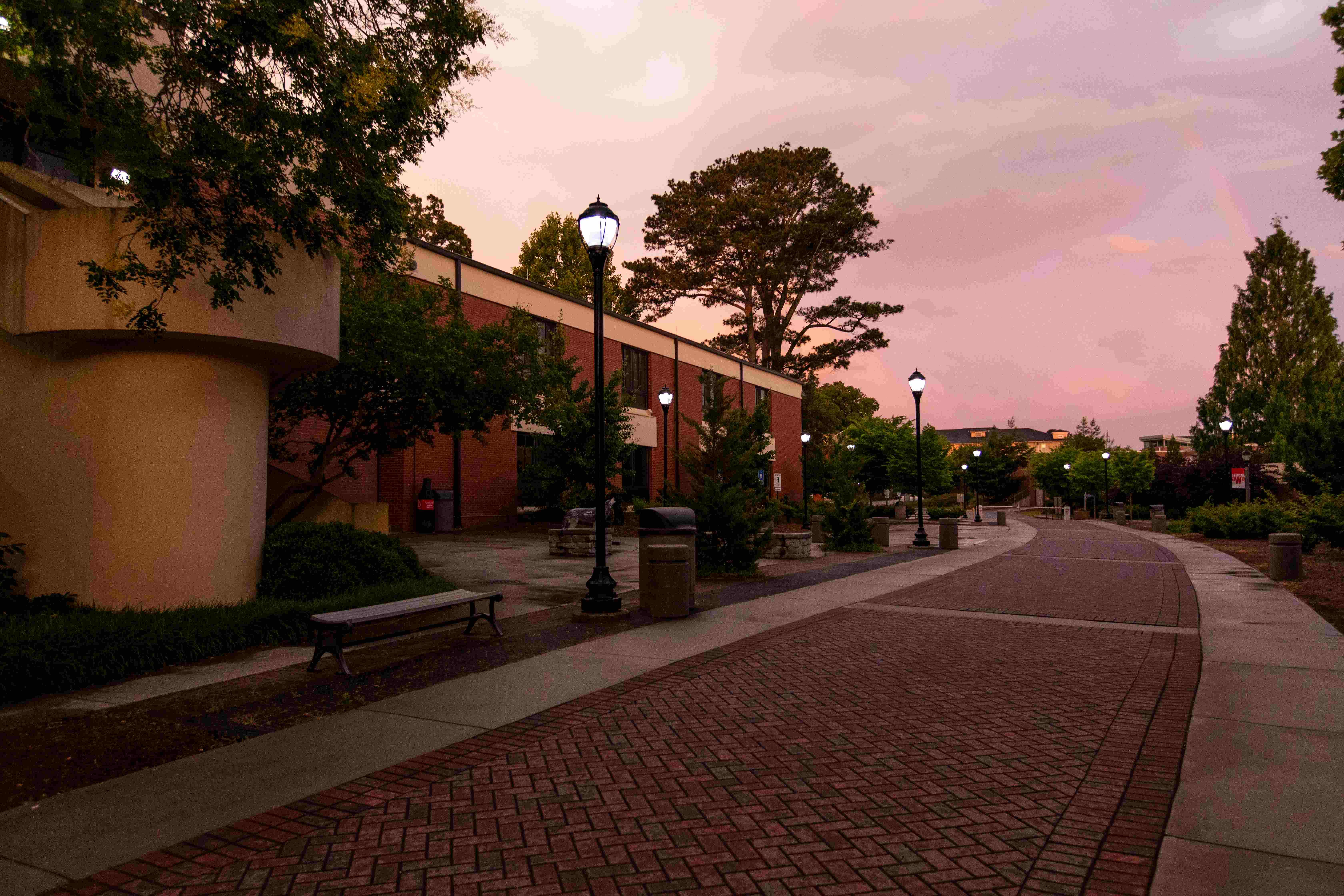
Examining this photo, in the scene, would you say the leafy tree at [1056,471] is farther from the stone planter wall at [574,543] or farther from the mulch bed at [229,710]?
the mulch bed at [229,710]

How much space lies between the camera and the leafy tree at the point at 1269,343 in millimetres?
56094

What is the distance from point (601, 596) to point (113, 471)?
550cm

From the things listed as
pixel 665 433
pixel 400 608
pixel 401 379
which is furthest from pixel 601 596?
pixel 665 433

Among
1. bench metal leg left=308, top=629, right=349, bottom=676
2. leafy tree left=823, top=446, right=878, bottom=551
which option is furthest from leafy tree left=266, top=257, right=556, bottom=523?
leafy tree left=823, top=446, right=878, bottom=551

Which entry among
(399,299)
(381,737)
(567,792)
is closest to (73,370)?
(399,299)

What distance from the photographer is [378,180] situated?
8.40m

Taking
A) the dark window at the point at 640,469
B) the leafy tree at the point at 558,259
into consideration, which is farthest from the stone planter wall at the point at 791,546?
the leafy tree at the point at 558,259

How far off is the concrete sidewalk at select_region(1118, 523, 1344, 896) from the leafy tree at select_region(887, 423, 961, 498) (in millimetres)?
49063

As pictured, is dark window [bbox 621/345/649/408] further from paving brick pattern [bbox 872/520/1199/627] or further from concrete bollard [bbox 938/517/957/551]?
paving brick pattern [bbox 872/520/1199/627]

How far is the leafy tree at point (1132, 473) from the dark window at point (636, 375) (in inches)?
1789

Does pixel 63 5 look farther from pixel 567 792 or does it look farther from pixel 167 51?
pixel 567 792

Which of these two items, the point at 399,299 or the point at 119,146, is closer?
the point at 119,146

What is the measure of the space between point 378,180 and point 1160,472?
54151mm

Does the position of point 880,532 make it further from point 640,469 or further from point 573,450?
point 640,469
